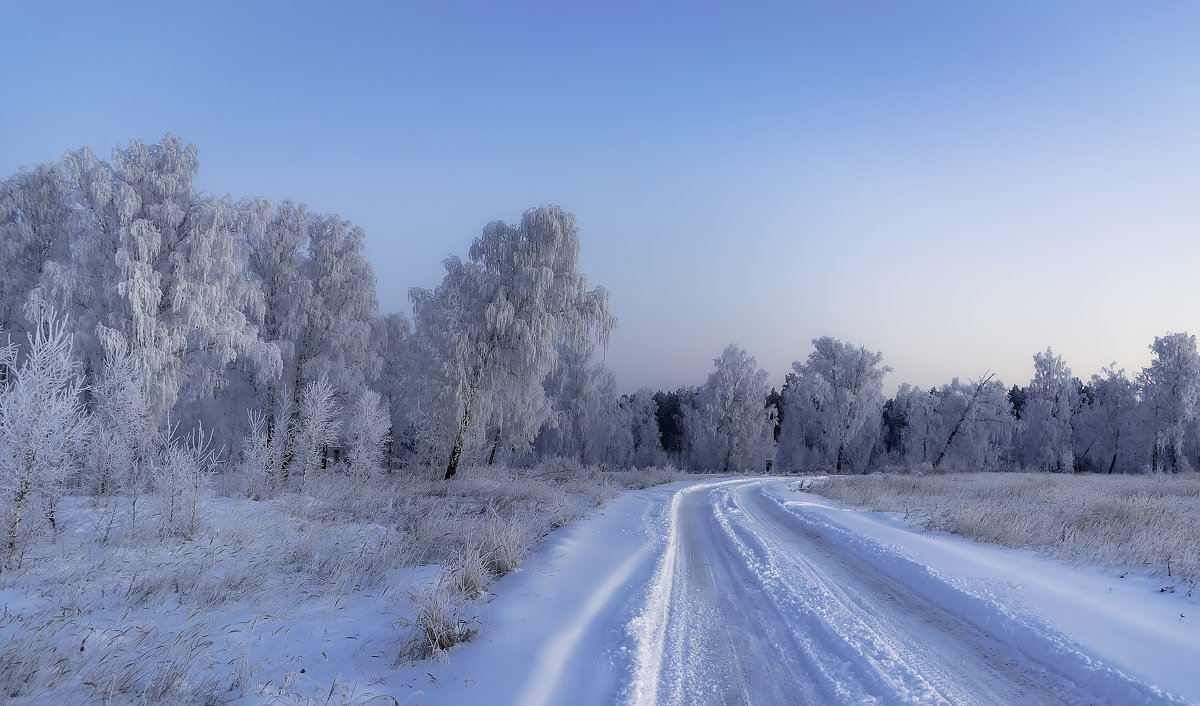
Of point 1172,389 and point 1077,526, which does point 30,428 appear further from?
point 1172,389

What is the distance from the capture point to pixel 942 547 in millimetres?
8805

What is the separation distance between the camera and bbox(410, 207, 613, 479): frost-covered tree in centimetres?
1998

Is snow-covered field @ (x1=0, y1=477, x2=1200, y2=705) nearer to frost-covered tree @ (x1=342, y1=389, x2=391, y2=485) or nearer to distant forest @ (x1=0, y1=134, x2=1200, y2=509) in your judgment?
distant forest @ (x1=0, y1=134, x2=1200, y2=509)

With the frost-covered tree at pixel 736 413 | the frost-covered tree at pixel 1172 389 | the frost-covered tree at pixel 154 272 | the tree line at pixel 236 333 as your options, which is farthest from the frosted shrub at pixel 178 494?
the frost-covered tree at pixel 1172 389

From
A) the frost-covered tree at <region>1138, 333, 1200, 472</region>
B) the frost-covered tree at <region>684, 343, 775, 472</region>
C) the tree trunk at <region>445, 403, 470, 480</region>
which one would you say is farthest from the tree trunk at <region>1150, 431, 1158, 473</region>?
the tree trunk at <region>445, 403, 470, 480</region>

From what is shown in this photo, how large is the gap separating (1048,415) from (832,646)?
2572 inches

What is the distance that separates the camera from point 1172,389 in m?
39.9

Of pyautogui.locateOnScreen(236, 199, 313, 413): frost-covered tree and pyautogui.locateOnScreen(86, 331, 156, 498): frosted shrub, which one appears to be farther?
pyautogui.locateOnScreen(236, 199, 313, 413): frost-covered tree

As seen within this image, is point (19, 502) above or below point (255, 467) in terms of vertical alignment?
above

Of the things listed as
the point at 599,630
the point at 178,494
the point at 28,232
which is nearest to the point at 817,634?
the point at 599,630

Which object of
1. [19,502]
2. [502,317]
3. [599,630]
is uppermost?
[502,317]

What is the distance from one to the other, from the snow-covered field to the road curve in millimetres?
22

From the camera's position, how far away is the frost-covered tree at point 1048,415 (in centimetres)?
5322

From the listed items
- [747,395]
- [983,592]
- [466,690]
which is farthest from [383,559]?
[747,395]
